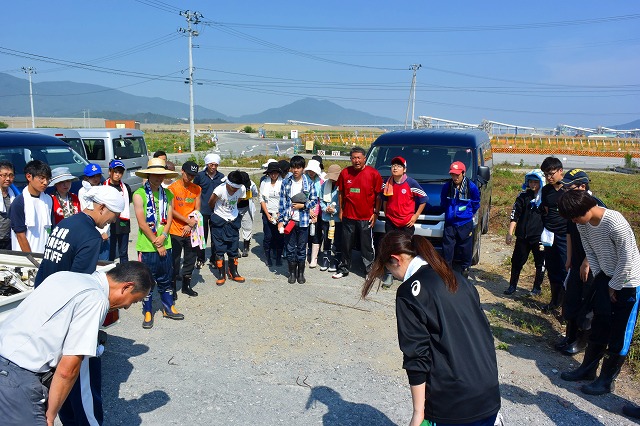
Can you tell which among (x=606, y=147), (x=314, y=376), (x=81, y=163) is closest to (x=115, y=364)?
(x=314, y=376)

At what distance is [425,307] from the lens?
2.21 m

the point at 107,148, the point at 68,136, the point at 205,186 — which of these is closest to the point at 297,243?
the point at 205,186

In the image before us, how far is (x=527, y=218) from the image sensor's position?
21.1 ft

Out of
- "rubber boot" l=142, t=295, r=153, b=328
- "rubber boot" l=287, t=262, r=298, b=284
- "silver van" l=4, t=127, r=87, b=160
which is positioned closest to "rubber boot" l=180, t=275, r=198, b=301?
"rubber boot" l=142, t=295, r=153, b=328

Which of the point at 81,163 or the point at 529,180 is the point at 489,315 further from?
the point at 81,163

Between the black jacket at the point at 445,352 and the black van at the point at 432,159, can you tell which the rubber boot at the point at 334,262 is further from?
the black jacket at the point at 445,352

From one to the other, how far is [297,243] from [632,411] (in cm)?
448

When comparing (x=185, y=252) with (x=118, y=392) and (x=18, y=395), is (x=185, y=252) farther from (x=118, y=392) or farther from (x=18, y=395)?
(x=18, y=395)

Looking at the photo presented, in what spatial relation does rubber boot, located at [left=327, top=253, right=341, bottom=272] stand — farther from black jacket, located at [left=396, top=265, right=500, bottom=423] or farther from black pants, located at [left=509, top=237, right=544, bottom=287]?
black jacket, located at [left=396, top=265, right=500, bottom=423]

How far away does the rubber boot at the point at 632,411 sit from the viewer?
3791mm

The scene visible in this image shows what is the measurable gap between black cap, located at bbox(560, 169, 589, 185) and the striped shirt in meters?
1.17

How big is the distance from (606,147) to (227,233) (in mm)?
45085

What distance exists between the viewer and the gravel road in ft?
12.4

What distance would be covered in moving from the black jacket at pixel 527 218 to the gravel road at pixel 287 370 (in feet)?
5.38
